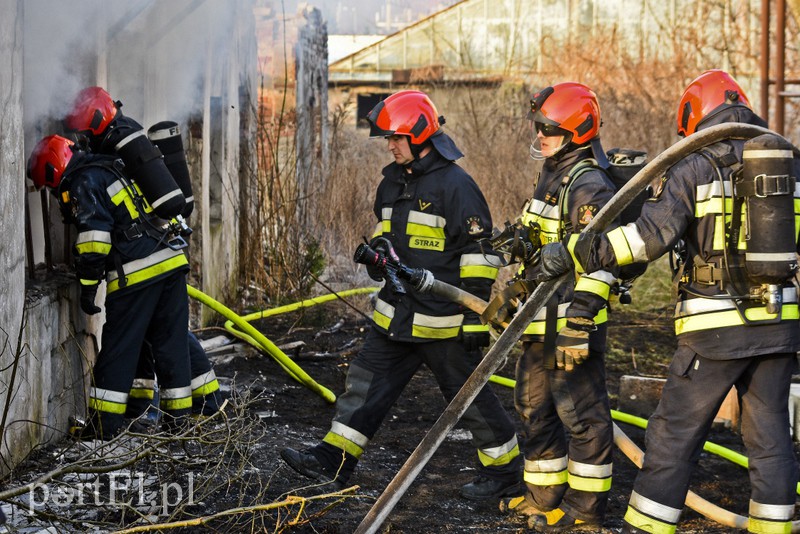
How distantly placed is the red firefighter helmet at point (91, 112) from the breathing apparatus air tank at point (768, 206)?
3.25 metres

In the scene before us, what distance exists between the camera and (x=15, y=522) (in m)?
3.91

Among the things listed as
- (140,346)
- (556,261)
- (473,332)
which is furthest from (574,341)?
(140,346)

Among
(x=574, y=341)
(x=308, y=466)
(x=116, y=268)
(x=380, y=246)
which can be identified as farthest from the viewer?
(x=116, y=268)

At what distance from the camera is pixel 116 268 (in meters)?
5.37

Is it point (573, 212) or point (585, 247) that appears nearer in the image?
point (585, 247)

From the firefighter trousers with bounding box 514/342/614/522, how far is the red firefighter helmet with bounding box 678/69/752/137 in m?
1.10

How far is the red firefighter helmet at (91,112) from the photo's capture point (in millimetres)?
5277

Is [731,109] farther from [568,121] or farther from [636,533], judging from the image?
[636,533]

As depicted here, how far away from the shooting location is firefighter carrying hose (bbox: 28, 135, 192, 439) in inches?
205

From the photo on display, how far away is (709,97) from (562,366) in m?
1.26

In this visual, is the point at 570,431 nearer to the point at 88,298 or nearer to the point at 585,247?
the point at 585,247

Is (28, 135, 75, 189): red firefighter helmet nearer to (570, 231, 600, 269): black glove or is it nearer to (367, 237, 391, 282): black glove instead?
(367, 237, 391, 282): black glove

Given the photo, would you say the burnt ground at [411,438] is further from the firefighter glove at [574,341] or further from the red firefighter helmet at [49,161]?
the red firefighter helmet at [49,161]

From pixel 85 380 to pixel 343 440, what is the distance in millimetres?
1772
